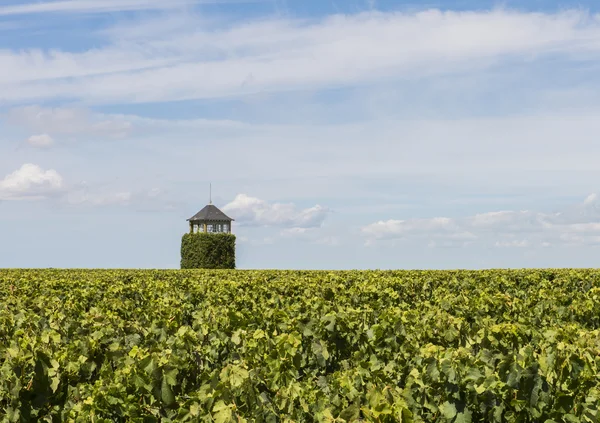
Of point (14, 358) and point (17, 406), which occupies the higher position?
point (14, 358)

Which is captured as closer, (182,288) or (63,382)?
(63,382)

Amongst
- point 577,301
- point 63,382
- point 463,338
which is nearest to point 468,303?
point 577,301

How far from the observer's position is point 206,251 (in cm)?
4378

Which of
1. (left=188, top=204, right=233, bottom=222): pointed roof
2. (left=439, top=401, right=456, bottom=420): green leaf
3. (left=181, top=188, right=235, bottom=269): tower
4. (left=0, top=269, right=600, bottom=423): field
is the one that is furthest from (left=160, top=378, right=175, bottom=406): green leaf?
(left=188, top=204, right=233, bottom=222): pointed roof

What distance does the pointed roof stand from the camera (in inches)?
1947

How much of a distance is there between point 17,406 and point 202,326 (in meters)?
2.01

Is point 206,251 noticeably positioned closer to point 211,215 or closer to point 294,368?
point 211,215

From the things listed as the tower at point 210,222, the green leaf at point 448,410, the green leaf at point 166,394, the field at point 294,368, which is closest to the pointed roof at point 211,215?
the tower at point 210,222

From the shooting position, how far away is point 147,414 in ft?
16.0

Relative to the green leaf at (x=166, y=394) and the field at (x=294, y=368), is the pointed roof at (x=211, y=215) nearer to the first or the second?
the field at (x=294, y=368)

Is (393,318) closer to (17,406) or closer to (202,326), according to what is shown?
(202,326)

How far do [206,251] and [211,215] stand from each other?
6.70 meters

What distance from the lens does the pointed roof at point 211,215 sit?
49.5 meters

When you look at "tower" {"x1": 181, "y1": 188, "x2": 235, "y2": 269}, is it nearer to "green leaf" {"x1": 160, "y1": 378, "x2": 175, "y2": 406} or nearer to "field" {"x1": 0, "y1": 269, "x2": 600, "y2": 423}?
"field" {"x1": 0, "y1": 269, "x2": 600, "y2": 423}
